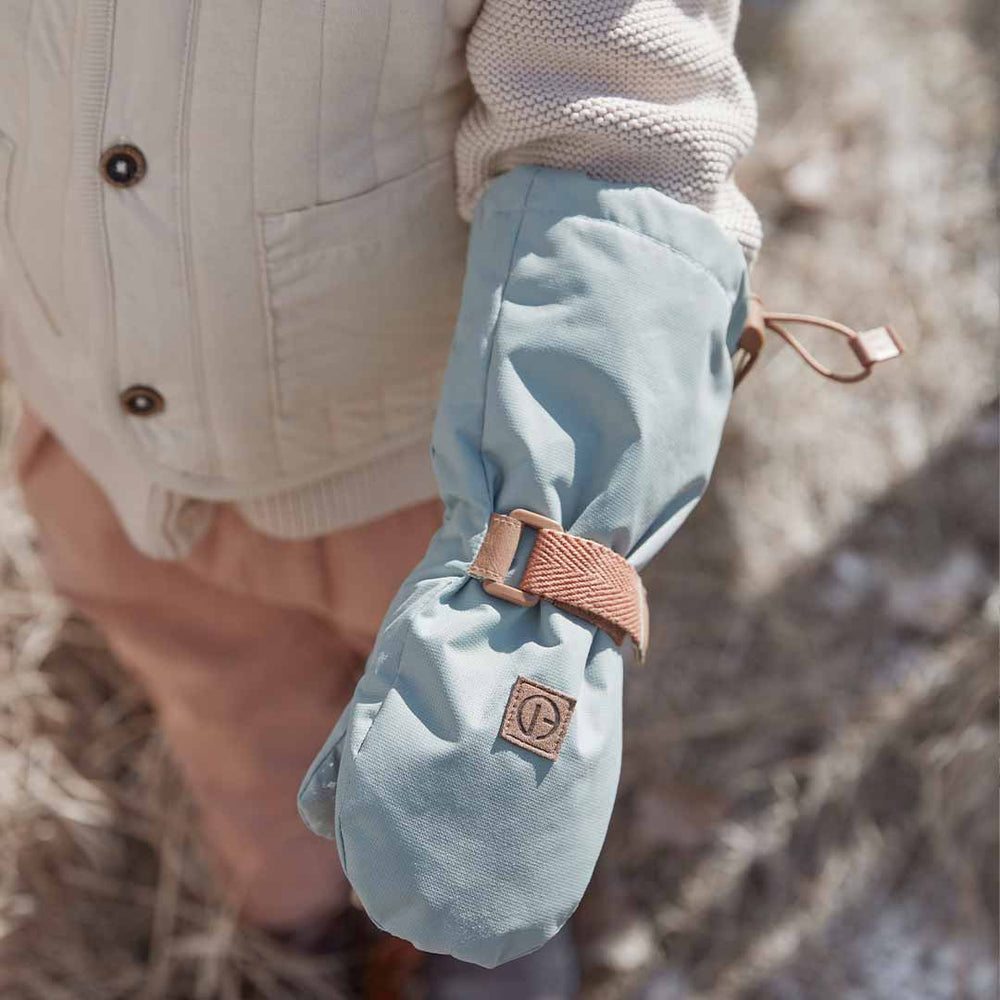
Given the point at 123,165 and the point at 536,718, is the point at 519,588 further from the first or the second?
the point at 123,165

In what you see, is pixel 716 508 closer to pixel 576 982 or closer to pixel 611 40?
pixel 576 982

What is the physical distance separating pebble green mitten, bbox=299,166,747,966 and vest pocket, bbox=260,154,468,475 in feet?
0.34

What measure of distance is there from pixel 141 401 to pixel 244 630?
0.34m

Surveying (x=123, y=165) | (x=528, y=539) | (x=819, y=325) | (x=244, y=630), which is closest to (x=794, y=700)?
(x=244, y=630)

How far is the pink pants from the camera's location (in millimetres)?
967

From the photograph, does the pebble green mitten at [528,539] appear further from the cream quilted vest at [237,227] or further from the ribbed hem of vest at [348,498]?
the ribbed hem of vest at [348,498]

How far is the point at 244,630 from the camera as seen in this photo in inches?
42.7

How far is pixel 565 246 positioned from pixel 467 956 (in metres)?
0.38

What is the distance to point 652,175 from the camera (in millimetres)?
641

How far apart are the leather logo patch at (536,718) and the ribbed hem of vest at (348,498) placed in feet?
1.15

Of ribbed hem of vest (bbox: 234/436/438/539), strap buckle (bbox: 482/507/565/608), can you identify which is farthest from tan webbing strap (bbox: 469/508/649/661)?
ribbed hem of vest (bbox: 234/436/438/539)

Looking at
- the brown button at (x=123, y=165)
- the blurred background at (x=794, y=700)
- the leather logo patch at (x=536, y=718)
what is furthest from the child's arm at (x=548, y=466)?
the blurred background at (x=794, y=700)

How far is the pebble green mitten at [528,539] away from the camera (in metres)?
0.57

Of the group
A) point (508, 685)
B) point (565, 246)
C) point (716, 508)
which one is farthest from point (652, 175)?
point (716, 508)
